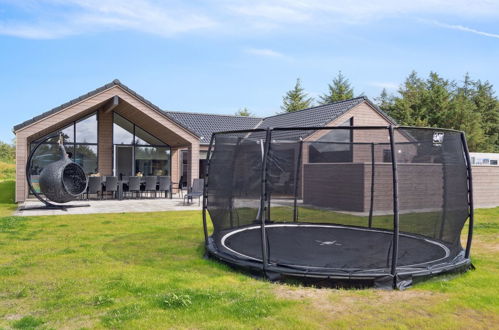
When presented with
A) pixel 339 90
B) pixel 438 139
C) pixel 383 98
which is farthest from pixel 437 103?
pixel 438 139

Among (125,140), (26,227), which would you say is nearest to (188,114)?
(125,140)

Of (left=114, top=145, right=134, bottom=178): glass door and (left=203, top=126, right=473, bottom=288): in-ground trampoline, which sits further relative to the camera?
(left=114, top=145, right=134, bottom=178): glass door

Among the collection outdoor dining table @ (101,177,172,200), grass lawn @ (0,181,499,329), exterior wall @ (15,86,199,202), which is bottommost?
grass lawn @ (0,181,499,329)

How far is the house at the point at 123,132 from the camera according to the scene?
12.4 meters

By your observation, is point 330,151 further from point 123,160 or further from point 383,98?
point 383,98

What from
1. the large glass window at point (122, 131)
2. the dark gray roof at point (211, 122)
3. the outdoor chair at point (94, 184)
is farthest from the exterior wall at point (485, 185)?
the large glass window at point (122, 131)

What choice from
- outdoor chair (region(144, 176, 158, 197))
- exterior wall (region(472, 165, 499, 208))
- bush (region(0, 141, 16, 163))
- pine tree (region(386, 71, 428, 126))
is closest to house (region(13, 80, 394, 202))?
outdoor chair (region(144, 176, 158, 197))

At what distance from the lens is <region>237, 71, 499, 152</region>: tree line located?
106 feet

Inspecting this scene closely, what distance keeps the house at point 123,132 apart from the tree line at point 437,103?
16.5 meters

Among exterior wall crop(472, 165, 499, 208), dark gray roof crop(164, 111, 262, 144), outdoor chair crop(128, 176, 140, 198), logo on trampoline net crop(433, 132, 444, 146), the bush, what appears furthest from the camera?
the bush

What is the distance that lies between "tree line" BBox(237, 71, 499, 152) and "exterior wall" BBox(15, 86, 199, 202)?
2199 centimetres

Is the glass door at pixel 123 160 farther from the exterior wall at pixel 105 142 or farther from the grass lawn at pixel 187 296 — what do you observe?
the grass lawn at pixel 187 296

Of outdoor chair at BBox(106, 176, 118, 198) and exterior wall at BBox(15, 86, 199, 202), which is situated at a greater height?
exterior wall at BBox(15, 86, 199, 202)

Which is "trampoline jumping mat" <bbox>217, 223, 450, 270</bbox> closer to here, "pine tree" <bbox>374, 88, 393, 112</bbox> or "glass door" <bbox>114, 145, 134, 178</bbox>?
"glass door" <bbox>114, 145, 134, 178</bbox>
